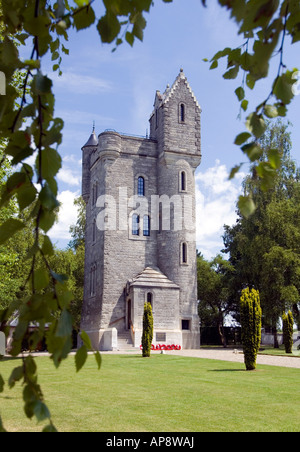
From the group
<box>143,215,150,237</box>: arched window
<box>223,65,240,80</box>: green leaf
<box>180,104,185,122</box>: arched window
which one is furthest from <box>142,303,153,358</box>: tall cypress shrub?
<box>223,65,240,80</box>: green leaf

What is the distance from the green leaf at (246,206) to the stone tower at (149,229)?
29.4m

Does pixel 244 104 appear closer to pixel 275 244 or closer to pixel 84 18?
pixel 84 18

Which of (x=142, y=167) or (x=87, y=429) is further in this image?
(x=142, y=167)

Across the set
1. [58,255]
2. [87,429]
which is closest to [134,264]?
[58,255]

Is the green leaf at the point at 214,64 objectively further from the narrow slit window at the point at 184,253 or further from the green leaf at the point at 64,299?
the narrow slit window at the point at 184,253

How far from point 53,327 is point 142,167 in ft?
110

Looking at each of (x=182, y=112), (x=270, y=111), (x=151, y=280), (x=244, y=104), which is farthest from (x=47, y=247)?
(x=182, y=112)

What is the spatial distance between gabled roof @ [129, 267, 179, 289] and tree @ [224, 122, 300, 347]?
6.34 metres

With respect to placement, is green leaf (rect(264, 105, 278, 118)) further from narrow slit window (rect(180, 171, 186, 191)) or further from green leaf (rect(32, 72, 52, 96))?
narrow slit window (rect(180, 171, 186, 191))

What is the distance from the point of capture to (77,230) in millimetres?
49156

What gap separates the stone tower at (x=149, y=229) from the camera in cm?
3175

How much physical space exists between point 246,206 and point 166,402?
25.0 ft

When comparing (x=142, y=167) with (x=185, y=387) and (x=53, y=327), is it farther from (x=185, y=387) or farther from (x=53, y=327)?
(x=53, y=327)
